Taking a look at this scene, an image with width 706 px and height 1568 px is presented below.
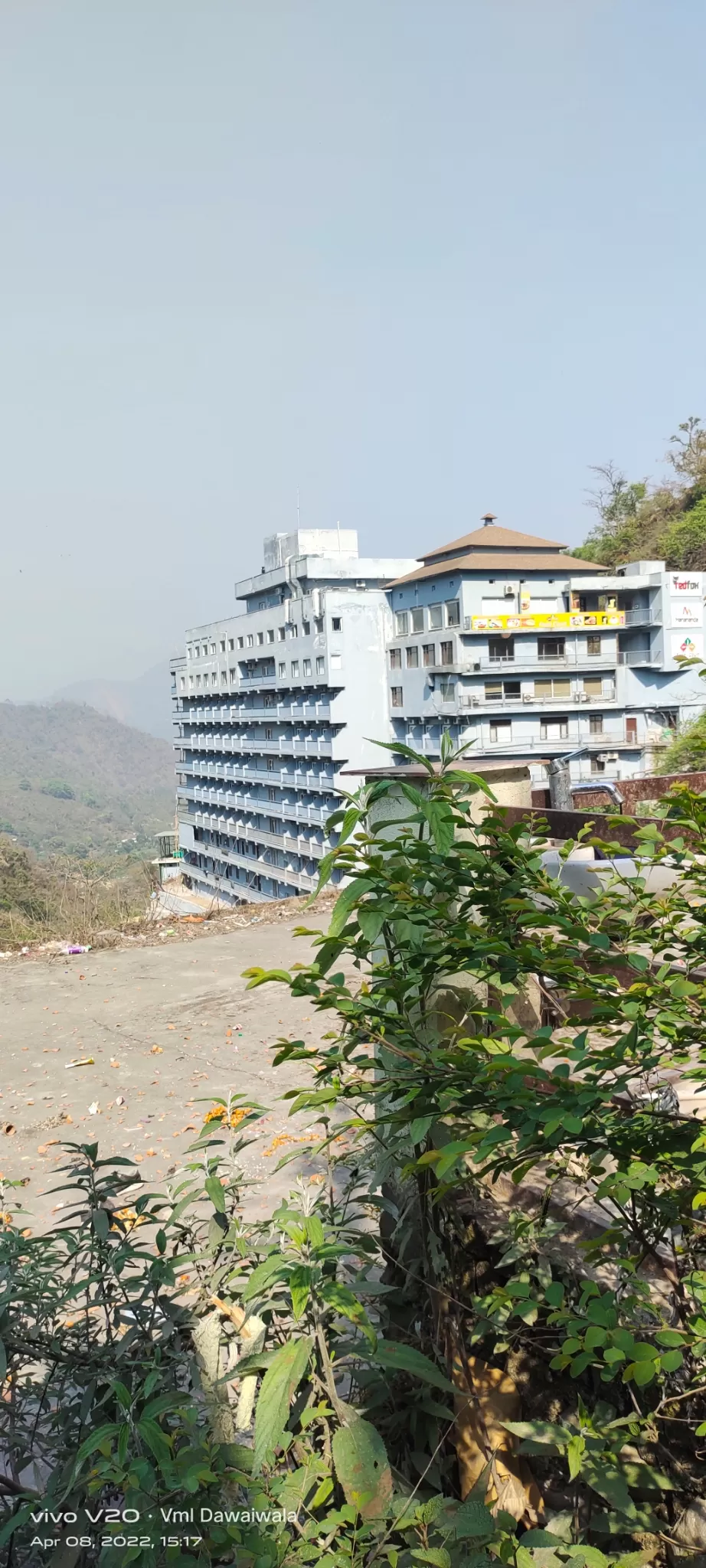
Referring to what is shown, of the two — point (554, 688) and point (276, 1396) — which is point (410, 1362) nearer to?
point (276, 1396)

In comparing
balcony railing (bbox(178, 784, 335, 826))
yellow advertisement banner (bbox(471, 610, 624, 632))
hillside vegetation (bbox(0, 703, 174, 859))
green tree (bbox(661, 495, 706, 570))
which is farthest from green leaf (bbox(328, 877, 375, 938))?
hillside vegetation (bbox(0, 703, 174, 859))

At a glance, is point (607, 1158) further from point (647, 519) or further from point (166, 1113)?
point (647, 519)

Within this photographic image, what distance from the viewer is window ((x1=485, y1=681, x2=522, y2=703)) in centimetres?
2980

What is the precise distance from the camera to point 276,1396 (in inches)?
47.2

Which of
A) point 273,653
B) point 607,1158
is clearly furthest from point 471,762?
point 273,653

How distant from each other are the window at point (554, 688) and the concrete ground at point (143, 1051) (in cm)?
2321

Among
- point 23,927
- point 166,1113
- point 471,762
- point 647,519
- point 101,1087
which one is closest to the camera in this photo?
point 471,762

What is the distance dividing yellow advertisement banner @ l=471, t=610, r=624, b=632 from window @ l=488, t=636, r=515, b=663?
1.27 ft

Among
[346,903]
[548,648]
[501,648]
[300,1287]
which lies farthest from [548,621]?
[300,1287]

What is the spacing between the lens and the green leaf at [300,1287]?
124cm

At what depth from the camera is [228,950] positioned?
800 cm

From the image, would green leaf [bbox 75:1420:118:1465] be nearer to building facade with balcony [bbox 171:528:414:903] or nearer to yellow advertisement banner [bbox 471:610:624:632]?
building facade with balcony [bbox 171:528:414:903]

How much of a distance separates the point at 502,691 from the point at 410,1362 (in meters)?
29.2

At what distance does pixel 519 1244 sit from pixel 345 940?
2.13 feet
